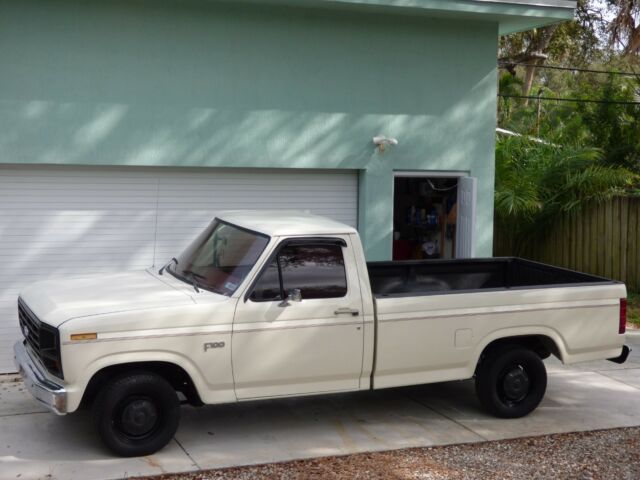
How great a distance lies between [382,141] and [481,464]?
5.04m

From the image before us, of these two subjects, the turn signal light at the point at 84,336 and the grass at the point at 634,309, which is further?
the grass at the point at 634,309

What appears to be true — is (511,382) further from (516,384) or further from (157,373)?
(157,373)

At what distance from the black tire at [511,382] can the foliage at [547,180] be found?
22.4 ft

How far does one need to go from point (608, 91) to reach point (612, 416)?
10226 mm

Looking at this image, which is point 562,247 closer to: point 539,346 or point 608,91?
point 608,91

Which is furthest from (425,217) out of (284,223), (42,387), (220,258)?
(42,387)

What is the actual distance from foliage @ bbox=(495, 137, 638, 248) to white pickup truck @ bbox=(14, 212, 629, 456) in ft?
21.8

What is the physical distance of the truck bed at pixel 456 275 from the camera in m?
9.04

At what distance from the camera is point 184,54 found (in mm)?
9938

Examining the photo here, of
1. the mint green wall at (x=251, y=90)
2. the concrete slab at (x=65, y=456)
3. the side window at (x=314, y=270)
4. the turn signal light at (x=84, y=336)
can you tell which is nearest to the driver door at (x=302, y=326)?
→ the side window at (x=314, y=270)

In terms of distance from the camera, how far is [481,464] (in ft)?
22.5

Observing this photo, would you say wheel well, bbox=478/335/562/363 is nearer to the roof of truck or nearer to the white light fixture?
the roof of truck

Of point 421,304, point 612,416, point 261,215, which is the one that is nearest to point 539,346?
point 612,416

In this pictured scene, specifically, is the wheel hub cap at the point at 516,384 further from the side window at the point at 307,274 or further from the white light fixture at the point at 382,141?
the white light fixture at the point at 382,141
